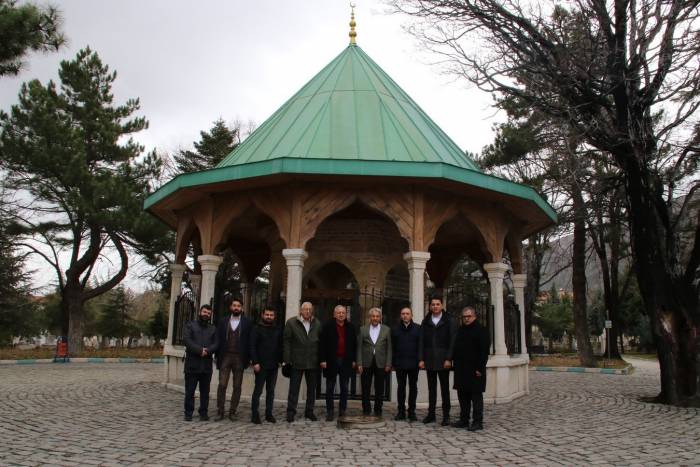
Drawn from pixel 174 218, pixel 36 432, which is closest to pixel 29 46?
pixel 174 218

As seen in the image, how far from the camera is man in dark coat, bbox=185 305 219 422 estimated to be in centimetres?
724

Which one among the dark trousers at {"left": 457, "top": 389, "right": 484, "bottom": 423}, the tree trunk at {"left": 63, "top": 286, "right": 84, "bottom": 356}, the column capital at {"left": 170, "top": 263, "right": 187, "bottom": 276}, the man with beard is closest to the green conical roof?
the column capital at {"left": 170, "top": 263, "right": 187, "bottom": 276}

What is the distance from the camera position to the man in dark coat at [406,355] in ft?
24.3

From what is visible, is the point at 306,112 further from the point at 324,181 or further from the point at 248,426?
the point at 248,426

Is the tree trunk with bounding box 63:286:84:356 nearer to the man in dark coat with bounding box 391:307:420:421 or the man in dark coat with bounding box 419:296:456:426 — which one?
the man in dark coat with bounding box 391:307:420:421

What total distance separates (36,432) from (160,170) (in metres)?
20.6

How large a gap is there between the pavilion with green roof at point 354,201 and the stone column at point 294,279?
17 millimetres

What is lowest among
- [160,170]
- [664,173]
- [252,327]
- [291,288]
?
[252,327]

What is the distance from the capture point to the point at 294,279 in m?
8.85

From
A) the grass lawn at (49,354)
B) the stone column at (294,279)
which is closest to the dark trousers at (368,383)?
the stone column at (294,279)

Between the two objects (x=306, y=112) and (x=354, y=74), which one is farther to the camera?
(x=354, y=74)

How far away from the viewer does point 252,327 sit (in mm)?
7316

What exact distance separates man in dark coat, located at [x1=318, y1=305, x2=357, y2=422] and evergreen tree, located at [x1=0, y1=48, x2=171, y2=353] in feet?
56.5

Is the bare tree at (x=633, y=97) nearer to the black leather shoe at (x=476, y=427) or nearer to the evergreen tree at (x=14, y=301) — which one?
the black leather shoe at (x=476, y=427)
